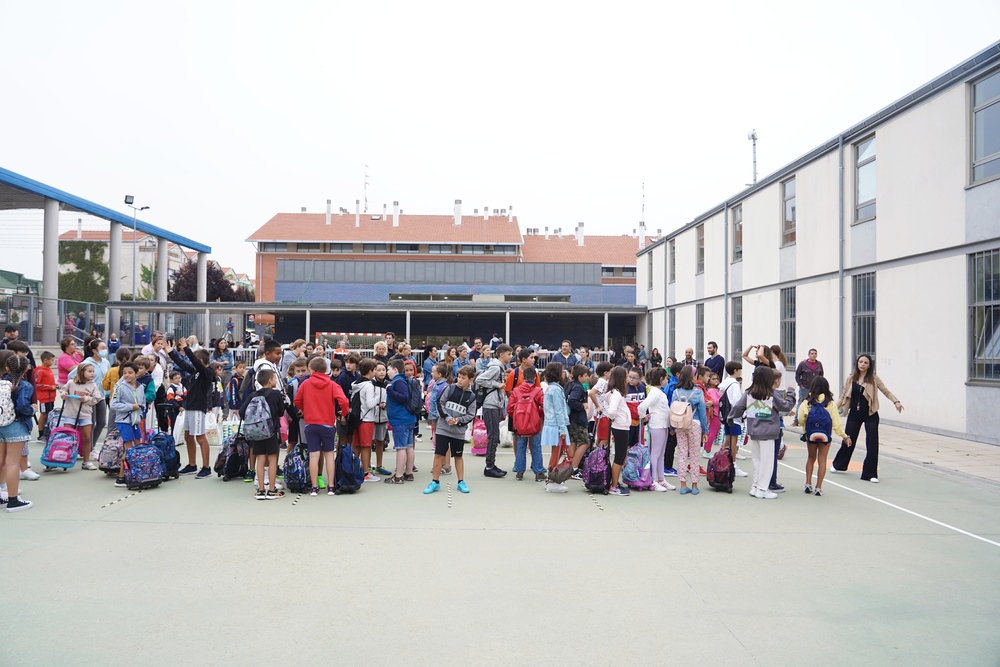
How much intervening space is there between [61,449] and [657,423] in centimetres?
781

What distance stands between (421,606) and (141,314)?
33.4 m

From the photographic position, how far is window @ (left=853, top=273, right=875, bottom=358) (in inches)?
640

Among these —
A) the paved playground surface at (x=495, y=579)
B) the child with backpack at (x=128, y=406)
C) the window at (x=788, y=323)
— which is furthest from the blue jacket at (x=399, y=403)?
the window at (x=788, y=323)

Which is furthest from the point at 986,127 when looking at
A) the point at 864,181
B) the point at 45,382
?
the point at 45,382

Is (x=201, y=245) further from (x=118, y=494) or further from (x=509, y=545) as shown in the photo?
(x=509, y=545)

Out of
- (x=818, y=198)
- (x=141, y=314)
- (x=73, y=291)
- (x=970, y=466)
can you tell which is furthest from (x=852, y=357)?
(x=73, y=291)

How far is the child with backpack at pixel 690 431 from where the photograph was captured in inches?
348

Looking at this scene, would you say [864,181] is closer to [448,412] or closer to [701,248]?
[701,248]

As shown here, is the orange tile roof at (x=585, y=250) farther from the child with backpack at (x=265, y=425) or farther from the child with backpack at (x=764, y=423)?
the child with backpack at (x=265, y=425)

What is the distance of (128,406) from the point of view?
898 cm

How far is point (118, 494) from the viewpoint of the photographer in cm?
821

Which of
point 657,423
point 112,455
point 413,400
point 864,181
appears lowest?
point 112,455

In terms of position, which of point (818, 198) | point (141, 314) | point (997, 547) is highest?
point (818, 198)

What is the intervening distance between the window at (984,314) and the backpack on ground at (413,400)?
1033cm
